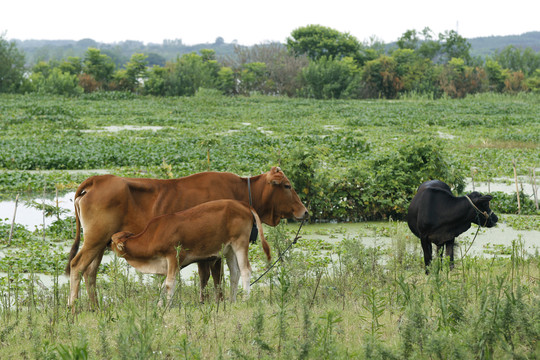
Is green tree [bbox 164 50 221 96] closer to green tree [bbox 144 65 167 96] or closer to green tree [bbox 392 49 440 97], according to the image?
green tree [bbox 144 65 167 96]

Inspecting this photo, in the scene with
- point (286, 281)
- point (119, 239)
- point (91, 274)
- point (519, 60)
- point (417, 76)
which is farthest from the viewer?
point (519, 60)

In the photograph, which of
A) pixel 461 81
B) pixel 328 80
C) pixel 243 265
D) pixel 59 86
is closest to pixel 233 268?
pixel 243 265

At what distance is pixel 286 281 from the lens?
5117 millimetres

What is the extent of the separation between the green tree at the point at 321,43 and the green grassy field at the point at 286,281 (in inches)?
1527

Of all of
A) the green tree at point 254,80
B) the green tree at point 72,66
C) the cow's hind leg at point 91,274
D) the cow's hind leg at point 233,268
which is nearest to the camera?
the cow's hind leg at point 91,274

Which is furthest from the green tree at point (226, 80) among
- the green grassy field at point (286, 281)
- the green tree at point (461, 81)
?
the green grassy field at point (286, 281)

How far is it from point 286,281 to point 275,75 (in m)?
48.5

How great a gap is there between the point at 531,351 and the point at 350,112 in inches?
1136

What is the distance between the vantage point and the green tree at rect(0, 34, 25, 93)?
42688mm

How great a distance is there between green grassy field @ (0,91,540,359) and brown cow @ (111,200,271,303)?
242 mm

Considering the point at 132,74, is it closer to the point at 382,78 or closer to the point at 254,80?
the point at 254,80

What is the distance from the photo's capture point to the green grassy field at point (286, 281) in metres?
3.89

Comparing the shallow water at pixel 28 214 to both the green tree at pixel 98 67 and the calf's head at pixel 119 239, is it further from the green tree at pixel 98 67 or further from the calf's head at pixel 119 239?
the green tree at pixel 98 67

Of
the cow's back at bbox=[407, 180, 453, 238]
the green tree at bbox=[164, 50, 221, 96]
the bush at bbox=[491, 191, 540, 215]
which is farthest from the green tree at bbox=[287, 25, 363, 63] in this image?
the cow's back at bbox=[407, 180, 453, 238]
